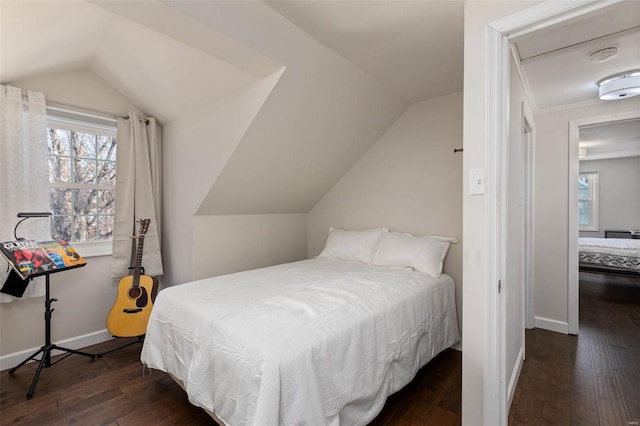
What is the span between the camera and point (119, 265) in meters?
2.85

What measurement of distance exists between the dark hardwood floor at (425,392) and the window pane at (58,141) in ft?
5.99

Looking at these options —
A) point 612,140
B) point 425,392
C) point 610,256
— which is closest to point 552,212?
point 610,256

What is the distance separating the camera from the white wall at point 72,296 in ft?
7.84

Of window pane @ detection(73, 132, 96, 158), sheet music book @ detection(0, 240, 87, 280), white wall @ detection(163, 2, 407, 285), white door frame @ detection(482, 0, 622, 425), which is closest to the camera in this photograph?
white door frame @ detection(482, 0, 622, 425)

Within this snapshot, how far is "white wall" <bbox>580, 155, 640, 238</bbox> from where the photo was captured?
18.2ft

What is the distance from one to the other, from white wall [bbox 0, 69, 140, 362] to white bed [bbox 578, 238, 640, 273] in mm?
6157

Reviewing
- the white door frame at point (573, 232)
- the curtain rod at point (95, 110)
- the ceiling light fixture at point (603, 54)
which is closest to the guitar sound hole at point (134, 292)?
the curtain rod at point (95, 110)

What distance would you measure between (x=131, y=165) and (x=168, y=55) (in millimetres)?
1250

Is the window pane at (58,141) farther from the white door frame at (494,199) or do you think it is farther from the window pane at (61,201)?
the white door frame at (494,199)

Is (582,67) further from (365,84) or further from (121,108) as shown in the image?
(121,108)

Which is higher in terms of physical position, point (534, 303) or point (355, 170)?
point (355, 170)

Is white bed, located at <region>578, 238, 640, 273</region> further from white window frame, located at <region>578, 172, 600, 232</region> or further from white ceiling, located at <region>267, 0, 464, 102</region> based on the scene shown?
white ceiling, located at <region>267, 0, 464, 102</region>

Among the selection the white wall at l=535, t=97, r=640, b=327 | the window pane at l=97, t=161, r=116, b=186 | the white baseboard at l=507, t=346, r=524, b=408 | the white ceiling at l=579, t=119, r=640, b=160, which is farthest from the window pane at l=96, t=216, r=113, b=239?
the white ceiling at l=579, t=119, r=640, b=160

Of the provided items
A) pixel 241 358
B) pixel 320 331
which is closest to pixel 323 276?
pixel 320 331
